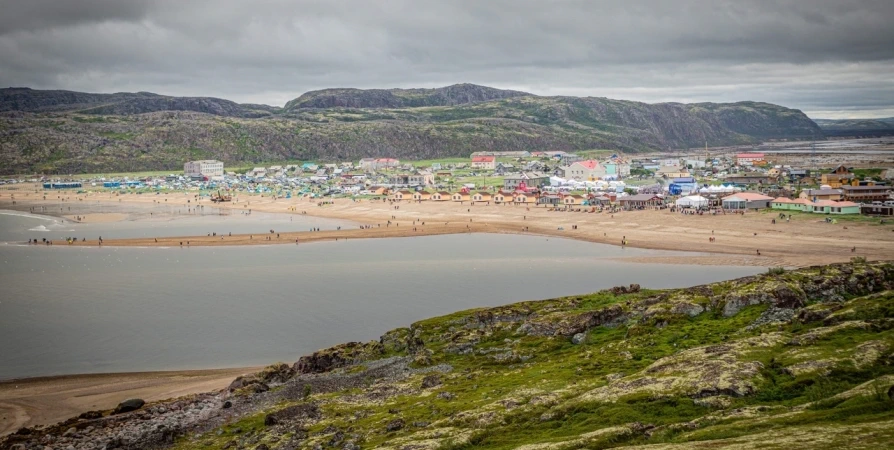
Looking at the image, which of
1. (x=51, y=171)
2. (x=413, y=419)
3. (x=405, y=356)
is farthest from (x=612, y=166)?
(x=51, y=171)

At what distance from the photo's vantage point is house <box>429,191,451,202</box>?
11581cm

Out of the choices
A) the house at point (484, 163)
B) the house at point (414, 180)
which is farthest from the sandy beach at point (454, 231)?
the house at point (484, 163)

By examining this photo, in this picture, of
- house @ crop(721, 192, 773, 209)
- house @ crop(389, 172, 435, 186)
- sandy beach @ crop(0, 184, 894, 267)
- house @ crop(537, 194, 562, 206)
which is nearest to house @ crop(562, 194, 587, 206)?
house @ crop(537, 194, 562, 206)

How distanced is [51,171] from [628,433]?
193292mm

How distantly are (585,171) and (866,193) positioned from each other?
180 feet

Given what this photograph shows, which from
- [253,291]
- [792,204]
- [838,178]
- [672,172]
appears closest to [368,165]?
[672,172]

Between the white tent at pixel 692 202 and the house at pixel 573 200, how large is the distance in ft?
49.5

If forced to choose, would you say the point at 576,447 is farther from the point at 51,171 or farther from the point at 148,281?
the point at 51,171

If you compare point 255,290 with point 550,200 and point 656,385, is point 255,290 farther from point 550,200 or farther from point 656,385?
point 550,200

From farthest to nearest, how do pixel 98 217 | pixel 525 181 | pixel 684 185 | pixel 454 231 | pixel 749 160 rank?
pixel 749 160, pixel 525 181, pixel 684 185, pixel 98 217, pixel 454 231

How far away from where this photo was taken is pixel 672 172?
455 ft

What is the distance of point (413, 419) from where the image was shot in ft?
83.5

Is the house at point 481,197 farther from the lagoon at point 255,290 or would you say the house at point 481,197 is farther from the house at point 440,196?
the lagoon at point 255,290

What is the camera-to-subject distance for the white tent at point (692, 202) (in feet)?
294
